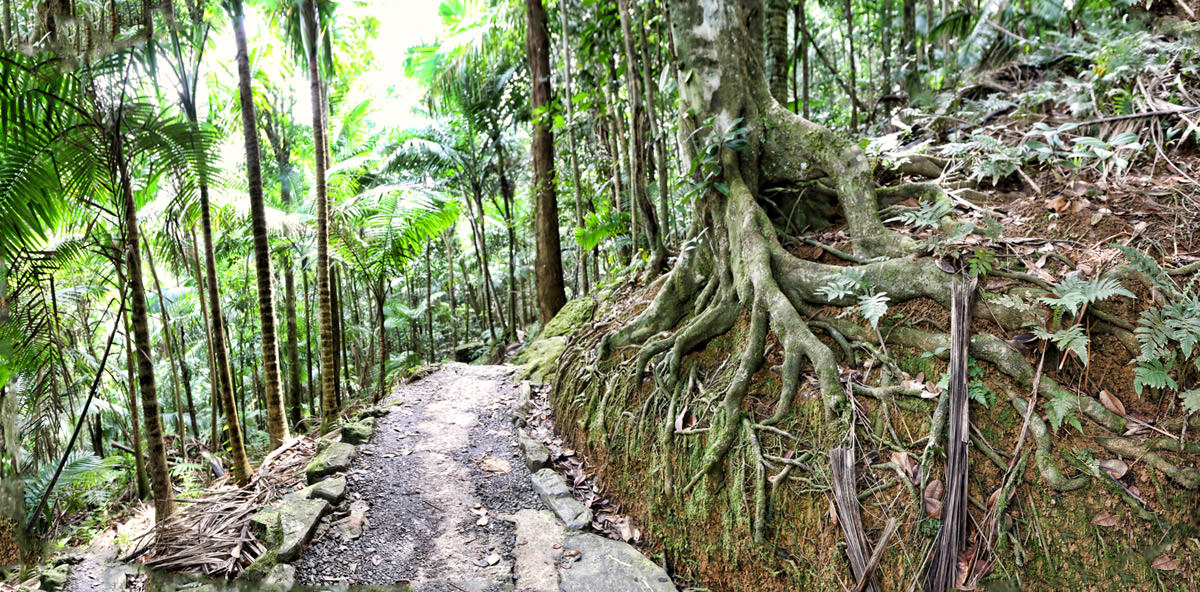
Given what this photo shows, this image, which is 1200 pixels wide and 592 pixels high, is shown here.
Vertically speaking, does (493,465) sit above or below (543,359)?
below

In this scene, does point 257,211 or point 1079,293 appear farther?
point 257,211

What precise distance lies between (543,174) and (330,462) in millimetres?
5809

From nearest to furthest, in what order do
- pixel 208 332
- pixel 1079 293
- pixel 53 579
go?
1. pixel 1079 293
2. pixel 53 579
3. pixel 208 332

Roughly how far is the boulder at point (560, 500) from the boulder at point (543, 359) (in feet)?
7.62

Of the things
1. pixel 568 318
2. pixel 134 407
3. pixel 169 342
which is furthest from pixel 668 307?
pixel 169 342

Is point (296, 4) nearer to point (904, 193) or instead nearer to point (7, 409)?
point (7, 409)

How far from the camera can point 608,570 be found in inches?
121

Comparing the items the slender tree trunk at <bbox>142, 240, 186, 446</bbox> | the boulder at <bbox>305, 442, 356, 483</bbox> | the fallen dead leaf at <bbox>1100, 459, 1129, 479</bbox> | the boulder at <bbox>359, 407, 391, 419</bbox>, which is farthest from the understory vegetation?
the boulder at <bbox>305, 442, 356, 483</bbox>

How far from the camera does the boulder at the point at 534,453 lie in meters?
4.30

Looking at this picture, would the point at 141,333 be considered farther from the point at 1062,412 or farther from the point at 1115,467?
the point at 1115,467

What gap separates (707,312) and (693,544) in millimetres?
1468

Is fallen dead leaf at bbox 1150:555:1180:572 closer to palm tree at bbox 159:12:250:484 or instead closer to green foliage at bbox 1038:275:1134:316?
green foliage at bbox 1038:275:1134:316

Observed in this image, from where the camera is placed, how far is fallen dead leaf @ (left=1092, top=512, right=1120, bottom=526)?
2172mm

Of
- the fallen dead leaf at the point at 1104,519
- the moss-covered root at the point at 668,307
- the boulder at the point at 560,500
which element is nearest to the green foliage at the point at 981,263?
the fallen dead leaf at the point at 1104,519
